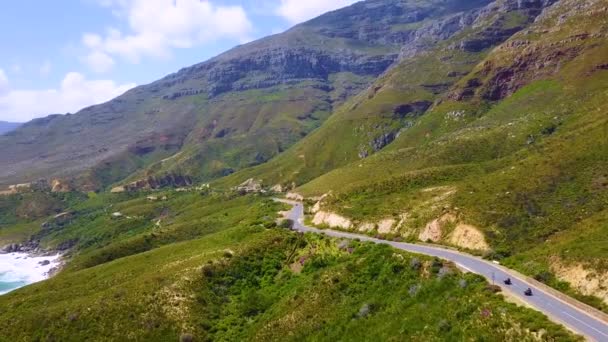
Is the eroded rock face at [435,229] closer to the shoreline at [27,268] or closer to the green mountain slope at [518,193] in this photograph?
the green mountain slope at [518,193]

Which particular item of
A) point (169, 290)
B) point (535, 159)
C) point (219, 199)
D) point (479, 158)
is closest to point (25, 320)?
point (169, 290)

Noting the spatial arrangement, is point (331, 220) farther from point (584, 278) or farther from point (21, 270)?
point (21, 270)

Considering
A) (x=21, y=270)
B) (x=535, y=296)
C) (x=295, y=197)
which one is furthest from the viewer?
(x=21, y=270)

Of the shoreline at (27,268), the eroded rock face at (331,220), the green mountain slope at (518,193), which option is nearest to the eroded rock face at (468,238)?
the green mountain slope at (518,193)

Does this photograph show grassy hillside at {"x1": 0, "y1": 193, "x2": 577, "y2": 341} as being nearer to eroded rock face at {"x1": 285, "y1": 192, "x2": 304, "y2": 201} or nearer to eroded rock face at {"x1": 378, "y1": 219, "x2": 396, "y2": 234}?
eroded rock face at {"x1": 378, "y1": 219, "x2": 396, "y2": 234}

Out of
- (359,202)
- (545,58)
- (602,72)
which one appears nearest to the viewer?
(359,202)

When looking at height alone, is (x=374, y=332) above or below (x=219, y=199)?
above

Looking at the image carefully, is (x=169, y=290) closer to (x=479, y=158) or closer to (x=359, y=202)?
(x=359, y=202)

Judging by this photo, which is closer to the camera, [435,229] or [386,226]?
[435,229]

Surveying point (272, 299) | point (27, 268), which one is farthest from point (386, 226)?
point (27, 268)
